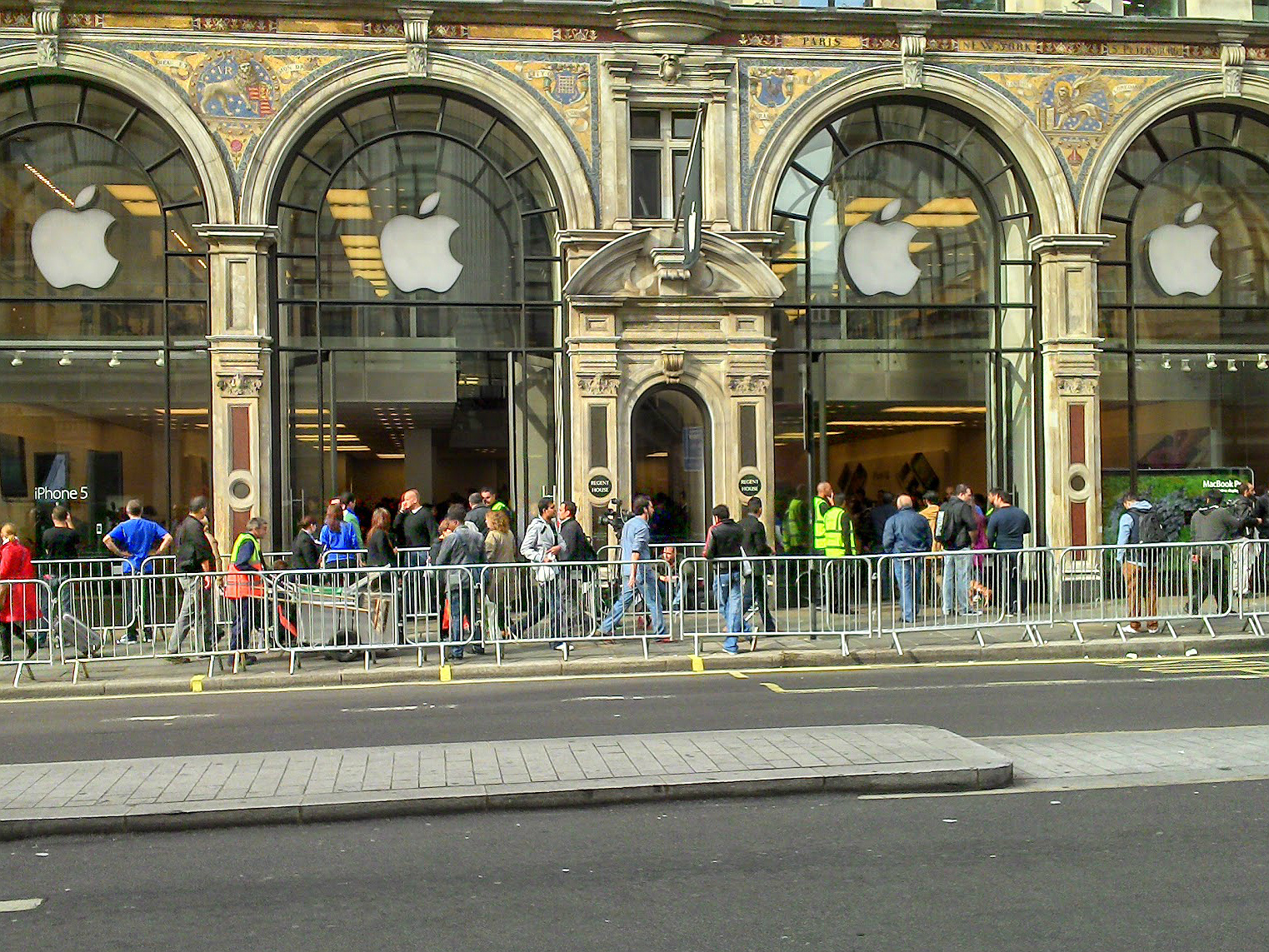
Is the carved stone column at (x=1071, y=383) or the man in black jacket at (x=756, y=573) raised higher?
the carved stone column at (x=1071, y=383)

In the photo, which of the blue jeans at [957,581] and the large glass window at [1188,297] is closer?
the blue jeans at [957,581]

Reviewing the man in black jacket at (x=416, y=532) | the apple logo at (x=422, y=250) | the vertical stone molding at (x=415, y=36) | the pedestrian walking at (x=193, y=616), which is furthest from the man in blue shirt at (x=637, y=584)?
the vertical stone molding at (x=415, y=36)

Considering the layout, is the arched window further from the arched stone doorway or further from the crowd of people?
the crowd of people

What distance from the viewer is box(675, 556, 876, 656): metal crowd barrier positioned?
1634cm

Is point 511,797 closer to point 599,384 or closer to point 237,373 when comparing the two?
point 599,384

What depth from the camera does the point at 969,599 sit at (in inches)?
651

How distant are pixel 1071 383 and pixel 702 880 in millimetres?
17231

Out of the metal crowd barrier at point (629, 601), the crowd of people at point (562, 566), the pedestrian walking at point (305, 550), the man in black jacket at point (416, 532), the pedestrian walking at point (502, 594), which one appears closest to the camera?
the metal crowd barrier at point (629, 601)

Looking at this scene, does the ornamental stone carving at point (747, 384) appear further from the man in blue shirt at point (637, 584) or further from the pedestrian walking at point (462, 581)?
the pedestrian walking at point (462, 581)

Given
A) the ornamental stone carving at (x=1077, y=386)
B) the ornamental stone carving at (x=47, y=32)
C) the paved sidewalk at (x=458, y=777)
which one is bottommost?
the paved sidewalk at (x=458, y=777)

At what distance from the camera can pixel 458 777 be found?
835 cm

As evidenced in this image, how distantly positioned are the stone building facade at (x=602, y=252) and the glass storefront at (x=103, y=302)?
5 cm

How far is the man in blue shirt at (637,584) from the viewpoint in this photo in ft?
53.3

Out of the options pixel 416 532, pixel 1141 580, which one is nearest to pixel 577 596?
Answer: pixel 416 532
